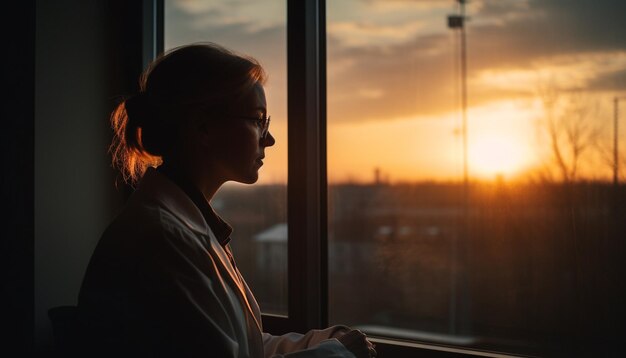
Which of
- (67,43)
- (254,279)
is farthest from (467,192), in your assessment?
(67,43)

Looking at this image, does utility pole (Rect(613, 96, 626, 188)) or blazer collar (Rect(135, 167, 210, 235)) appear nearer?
blazer collar (Rect(135, 167, 210, 235))

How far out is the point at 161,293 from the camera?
79 centimetres

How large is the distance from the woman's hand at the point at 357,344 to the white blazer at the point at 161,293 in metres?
0.03

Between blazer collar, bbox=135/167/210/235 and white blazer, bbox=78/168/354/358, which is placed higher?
blazer collar, bbox=135/167/210/235

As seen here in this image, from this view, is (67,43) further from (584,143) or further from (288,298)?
(584,143)

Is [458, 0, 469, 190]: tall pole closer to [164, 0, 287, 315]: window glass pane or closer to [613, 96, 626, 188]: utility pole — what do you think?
[613, 96, 626, 188]: utility pole

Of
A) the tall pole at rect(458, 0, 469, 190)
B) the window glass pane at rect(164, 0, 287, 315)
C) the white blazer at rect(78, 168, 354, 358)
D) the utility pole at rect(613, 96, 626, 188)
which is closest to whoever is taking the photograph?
the white blazer at rect(78, 168, 354, 358)

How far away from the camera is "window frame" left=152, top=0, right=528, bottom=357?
5.76ft

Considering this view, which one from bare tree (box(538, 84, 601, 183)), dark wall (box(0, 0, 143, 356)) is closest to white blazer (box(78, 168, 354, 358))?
bare tree (box(538, 84, 601, 183))

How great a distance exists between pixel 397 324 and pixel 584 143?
0.77 meters

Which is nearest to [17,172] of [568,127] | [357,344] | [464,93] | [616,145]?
[357,344]

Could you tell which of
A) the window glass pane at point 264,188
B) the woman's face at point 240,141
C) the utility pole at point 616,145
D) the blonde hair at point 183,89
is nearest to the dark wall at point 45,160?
the window glass pane at point 264,188

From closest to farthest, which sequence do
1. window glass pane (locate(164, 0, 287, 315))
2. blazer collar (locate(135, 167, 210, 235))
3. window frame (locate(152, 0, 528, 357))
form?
blazer collar (locate(135, 167, 210, 235)), window frame (locate(152, 0, 528, 357)), window glass pane (locate(164, 0, 287, 315))

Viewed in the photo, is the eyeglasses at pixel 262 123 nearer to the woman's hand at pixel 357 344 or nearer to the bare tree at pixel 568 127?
the woman's hand at pixel 357 344
